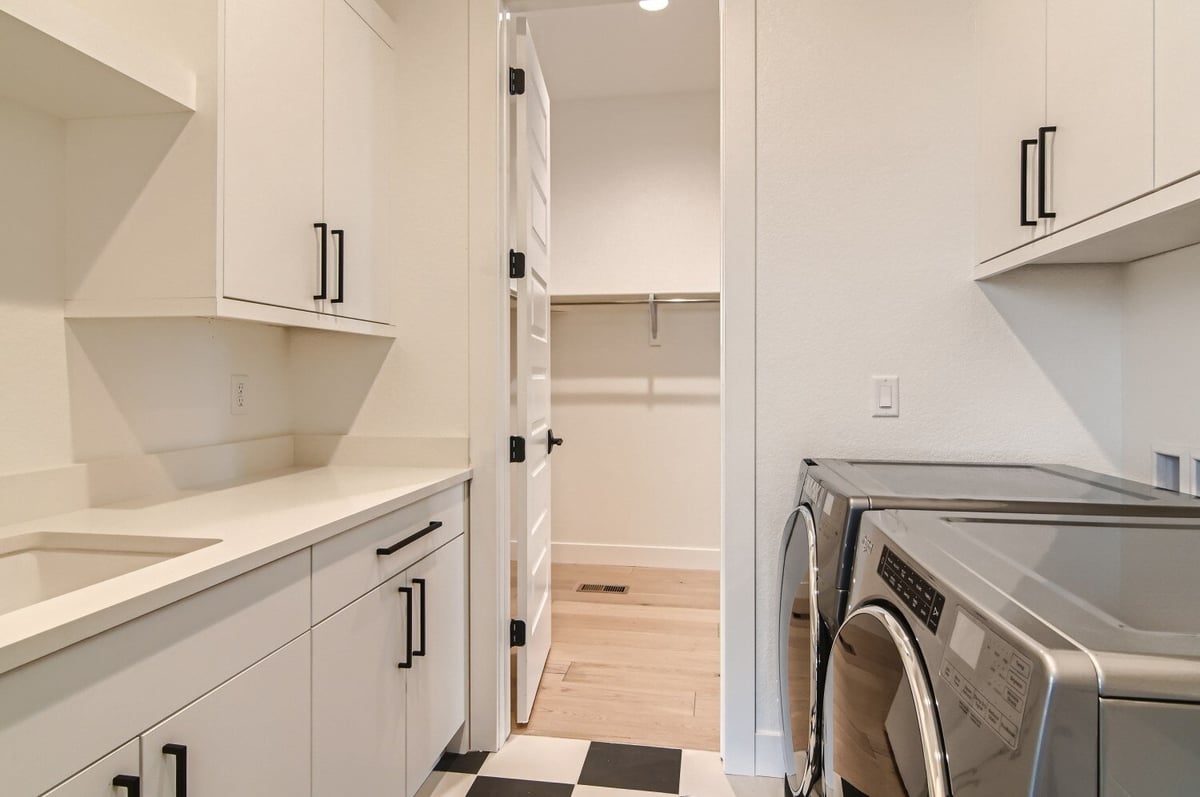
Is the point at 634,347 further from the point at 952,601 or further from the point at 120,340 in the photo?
the point at 952,601

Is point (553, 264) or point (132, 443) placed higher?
point (553, 264)

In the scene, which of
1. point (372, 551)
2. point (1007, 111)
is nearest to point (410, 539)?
point (372, 551)

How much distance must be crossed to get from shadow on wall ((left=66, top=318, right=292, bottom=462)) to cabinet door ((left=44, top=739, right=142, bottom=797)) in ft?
2.82

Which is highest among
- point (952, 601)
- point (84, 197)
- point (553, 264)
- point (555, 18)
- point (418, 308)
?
point (555, 18)

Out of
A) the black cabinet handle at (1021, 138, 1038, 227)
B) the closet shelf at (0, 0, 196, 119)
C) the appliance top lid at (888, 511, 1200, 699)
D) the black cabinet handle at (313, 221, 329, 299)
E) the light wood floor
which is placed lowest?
the light wood floor

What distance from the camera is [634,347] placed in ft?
12.3

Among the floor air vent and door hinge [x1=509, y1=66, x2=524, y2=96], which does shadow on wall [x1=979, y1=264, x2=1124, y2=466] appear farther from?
the floor air vent

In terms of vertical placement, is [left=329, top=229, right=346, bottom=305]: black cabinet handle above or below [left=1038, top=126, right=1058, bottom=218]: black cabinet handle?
below

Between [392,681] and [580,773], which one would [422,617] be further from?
[580,773]

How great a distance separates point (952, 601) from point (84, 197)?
67.5 inches

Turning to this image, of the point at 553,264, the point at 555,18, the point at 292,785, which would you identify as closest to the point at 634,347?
the point at 553,264

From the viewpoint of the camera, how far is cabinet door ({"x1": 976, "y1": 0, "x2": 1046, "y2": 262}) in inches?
57.4

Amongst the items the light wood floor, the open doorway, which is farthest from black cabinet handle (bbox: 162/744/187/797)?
the open doorway

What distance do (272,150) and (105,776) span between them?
4.10 ft
